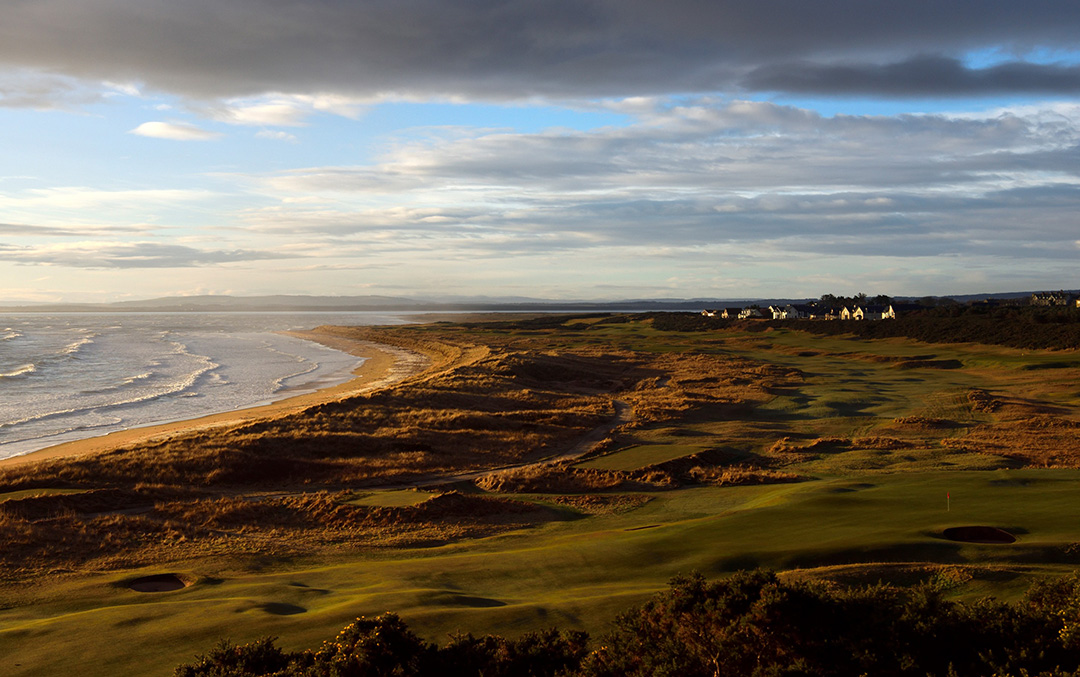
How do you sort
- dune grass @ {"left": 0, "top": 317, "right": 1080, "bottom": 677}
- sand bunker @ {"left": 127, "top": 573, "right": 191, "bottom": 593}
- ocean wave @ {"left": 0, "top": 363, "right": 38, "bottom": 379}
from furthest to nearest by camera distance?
ocean wave @ {"left": 0, "top": 363, "right": 38, "bottom": 379}, sand bunker @ {"left": 127, "top": 573, "right": 191, "bottom": 593}, dune grass @ {"left": 0, "top": 317, "right": 1080, "bottom": 677}

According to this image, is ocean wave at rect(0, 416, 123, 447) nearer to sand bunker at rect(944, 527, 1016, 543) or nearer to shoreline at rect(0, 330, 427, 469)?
shoreline at rect(0, 330, 427, 469)

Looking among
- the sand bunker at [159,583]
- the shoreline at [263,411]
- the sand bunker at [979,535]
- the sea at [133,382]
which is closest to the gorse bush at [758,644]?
the sand bunker at [979,535]

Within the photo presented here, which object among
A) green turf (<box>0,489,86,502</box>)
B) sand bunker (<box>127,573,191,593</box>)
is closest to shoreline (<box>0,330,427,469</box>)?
green turf (<box>0,489,86,502</box>)

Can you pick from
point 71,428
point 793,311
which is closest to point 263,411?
point 71,428

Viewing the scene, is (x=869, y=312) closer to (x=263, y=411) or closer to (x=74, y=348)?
(x=263, y=411)

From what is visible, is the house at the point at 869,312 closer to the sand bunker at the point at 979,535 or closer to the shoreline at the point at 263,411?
the shoreline at the point at 263,411
